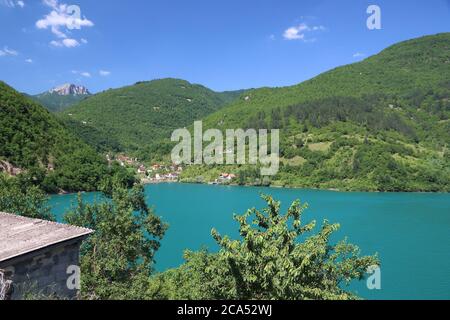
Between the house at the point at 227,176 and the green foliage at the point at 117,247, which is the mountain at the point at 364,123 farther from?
the green foliage at the point at 117,247

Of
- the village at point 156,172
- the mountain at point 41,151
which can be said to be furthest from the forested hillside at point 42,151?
the village at point 156,172

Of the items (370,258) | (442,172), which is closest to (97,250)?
(370,258)

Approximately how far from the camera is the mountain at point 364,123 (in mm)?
100500

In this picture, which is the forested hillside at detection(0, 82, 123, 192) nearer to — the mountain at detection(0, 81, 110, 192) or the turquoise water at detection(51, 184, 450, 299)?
the mountain at detection(0, 81, 110, 192)

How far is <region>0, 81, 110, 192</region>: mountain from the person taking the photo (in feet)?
246

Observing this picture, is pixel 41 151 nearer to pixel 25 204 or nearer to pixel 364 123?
pixel 25 204

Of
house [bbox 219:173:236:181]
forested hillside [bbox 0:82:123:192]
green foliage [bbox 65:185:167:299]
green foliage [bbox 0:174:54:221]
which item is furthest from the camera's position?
house [bbox 219:173:236:181]

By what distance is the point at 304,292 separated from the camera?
7344 millimetres

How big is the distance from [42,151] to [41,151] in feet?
0.72

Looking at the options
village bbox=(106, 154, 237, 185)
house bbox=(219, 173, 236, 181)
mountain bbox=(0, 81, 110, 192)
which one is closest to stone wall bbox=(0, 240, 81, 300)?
mountain bbox=(0, 81, 110, 192)

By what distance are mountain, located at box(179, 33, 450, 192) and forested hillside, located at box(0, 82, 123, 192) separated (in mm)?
40944

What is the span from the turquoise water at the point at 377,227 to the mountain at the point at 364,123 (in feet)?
41.0

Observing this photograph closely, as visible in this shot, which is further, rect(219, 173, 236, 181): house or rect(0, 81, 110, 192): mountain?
rect(219, 173, 236, 181): house
